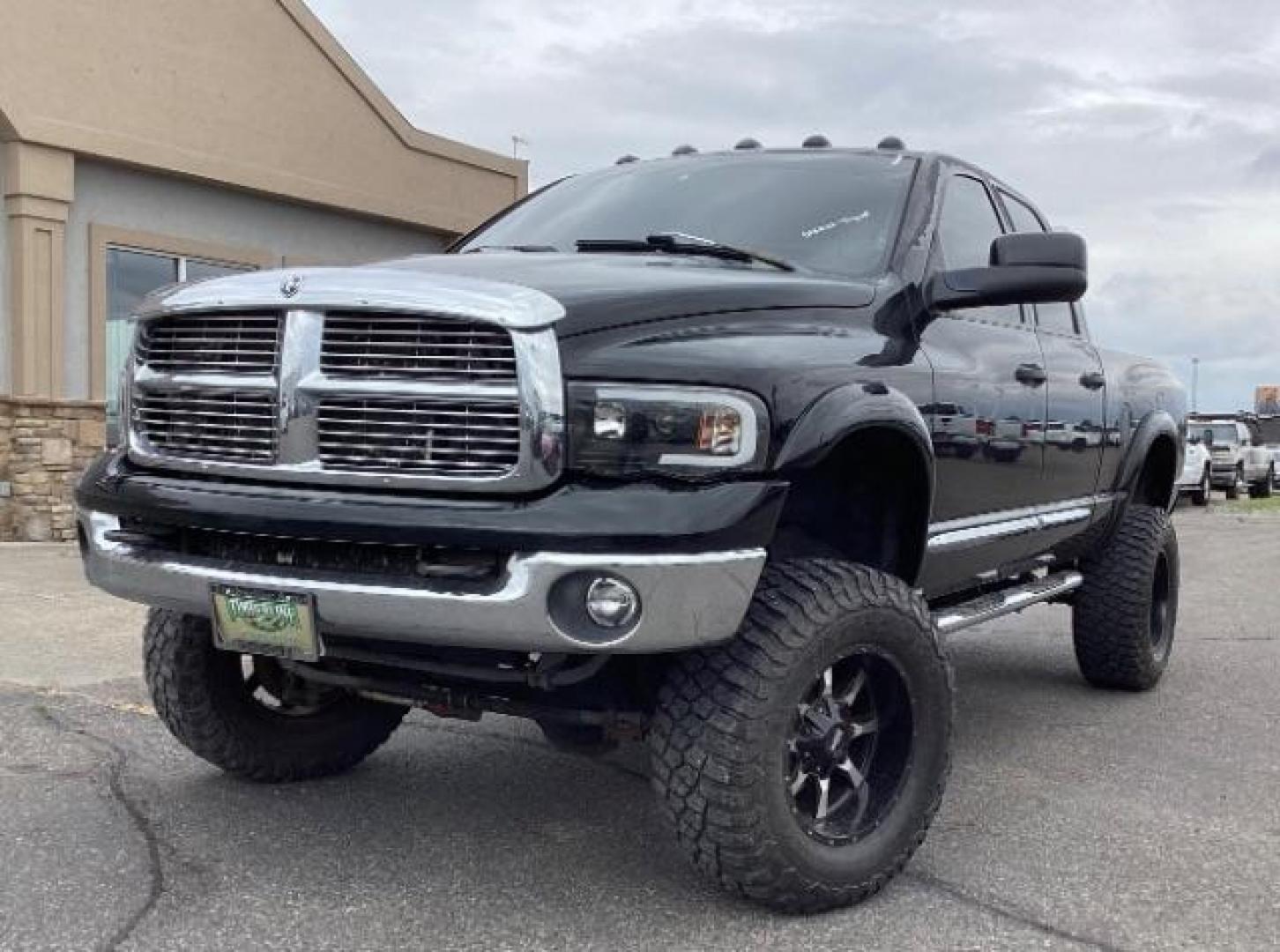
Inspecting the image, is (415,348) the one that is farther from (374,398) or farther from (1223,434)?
(1223,434)

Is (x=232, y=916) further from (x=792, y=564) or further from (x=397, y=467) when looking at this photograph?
(x=792, y=564)

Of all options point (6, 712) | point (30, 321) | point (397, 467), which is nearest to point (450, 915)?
point (397, 467)

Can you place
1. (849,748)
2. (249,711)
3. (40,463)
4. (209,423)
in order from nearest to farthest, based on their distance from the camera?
(209,423), (849,748), (249,711), (40,463)

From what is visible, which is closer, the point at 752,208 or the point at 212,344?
the point at 212,344

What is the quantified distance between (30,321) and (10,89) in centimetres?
188

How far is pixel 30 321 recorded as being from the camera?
11.4m

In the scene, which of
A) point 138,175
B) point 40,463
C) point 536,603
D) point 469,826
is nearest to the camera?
point 536,603

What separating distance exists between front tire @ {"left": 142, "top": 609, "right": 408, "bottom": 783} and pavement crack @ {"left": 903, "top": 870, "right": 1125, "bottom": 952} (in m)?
1.87

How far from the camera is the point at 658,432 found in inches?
120

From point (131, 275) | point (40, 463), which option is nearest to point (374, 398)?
point (40, 463)

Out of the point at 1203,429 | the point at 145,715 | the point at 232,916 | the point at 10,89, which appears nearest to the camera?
the point at 232,916

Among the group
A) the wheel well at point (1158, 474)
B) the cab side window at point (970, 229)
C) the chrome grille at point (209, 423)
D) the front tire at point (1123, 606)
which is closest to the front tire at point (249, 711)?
the chrome grille at point (209, 423)

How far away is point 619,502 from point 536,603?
28cm

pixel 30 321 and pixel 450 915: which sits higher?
pixel 30 321
